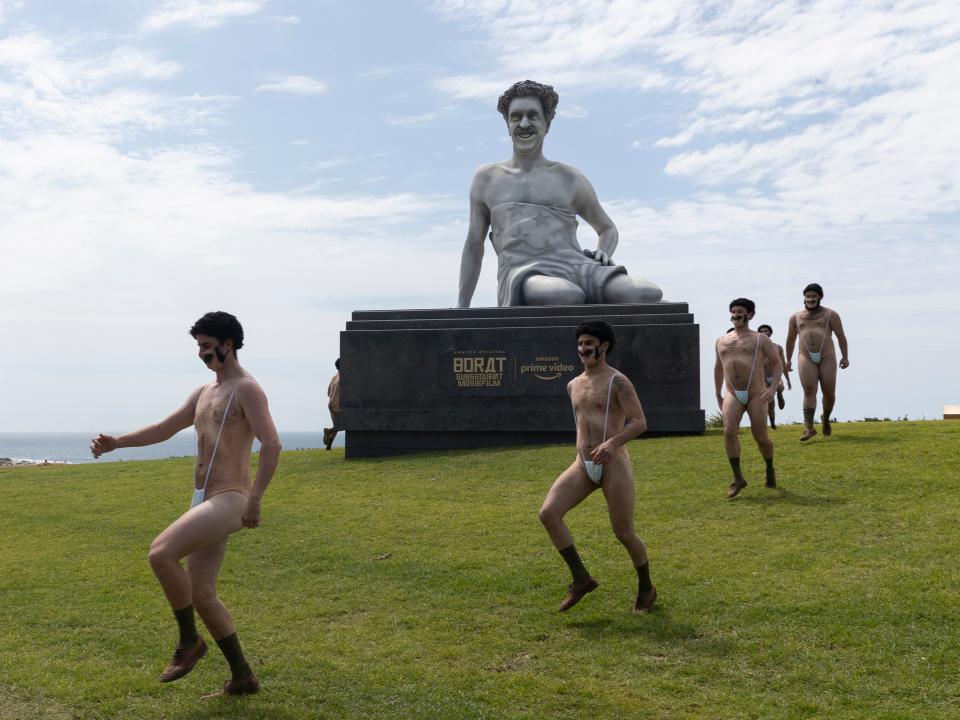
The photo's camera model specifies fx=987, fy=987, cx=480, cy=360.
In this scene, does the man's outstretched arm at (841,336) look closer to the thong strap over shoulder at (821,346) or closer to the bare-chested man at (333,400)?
the thong strap over shoulder at (821,346)

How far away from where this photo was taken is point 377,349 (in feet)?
49.4

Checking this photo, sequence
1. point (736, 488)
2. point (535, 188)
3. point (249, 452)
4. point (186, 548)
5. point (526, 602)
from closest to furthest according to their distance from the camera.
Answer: point (186, 548), point (249, 452), point (526, 602), point (736, 488), point (535, 188)

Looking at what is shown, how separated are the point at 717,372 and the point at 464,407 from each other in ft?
18.1

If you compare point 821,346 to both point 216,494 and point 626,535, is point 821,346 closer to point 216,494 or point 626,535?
point 626,535

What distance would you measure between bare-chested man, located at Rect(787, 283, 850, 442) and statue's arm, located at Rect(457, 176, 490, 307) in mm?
6049

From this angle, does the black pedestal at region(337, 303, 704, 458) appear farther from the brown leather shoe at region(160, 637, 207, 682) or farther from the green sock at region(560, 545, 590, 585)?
the brown leather shoe at region(160, 637, 207, 682)

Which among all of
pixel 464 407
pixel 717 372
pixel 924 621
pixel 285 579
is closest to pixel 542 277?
pixel 464 407

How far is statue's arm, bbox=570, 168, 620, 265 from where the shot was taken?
16.4 m

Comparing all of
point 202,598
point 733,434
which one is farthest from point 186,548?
point 733,434

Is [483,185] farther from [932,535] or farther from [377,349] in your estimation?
[932,535]

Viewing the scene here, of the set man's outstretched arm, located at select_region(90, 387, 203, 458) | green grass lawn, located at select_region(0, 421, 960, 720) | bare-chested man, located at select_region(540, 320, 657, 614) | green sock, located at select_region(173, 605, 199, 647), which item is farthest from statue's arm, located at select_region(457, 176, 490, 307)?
green sock, located at select_region(173, 605, 199, 647)

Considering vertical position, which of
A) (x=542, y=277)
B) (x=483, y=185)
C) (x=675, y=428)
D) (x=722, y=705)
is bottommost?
(x=722, y=705)

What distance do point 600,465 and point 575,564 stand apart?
69cm

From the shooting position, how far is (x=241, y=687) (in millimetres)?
5309
